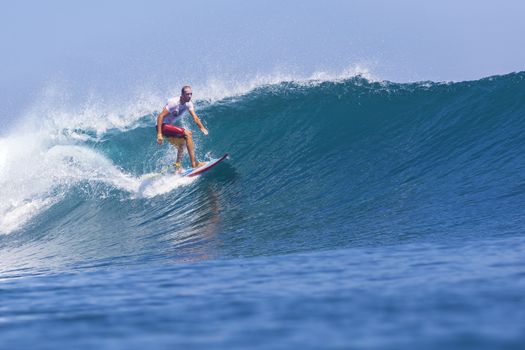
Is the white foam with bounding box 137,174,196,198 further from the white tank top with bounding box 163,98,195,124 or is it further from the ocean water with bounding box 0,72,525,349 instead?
the white tank top with bounding box 163,98,195,124

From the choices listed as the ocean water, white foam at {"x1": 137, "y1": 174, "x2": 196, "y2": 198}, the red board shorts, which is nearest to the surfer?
the red board shorts

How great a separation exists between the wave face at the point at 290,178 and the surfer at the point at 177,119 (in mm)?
744

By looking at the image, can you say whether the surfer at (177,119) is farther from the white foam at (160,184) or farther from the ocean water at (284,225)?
the ocean water at (284,225)

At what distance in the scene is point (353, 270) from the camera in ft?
17.7

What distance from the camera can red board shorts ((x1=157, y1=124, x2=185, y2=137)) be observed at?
12769mm

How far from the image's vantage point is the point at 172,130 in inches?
503

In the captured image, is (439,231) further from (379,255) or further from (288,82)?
(288,82)

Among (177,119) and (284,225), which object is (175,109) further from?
(284,225)

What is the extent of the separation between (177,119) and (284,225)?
4.15m

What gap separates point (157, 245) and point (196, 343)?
615 cm

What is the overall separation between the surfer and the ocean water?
0.72 m

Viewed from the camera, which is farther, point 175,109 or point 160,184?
point 160,184

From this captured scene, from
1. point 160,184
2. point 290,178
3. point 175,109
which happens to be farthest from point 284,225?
point 160,184

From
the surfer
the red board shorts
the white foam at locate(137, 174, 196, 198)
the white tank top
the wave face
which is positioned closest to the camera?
the wave face
